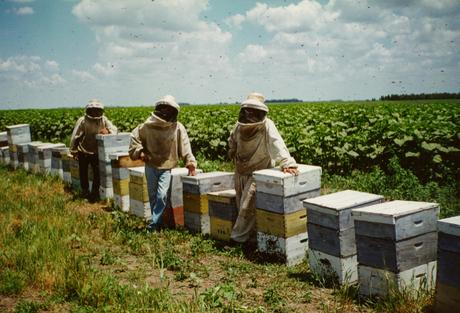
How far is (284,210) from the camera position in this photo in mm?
5996

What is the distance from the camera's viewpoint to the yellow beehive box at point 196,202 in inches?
301

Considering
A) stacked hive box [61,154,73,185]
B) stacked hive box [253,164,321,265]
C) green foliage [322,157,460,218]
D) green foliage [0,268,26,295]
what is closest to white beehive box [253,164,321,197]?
stacked hive box [253,164,321,265]

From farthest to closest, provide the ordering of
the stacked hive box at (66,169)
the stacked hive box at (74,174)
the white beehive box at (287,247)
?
the stacked hive box at (66,169), the stacked hive box at (74,174), the white beehive box at (287,247)

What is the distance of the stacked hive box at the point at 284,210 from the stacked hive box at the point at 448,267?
221cm

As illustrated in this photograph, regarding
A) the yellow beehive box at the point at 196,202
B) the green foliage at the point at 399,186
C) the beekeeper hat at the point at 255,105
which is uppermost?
the beekeeper hat at the point at 255,105

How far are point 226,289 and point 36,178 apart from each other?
1012 centimetres

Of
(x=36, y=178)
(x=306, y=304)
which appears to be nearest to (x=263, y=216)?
(x=306, y=304)

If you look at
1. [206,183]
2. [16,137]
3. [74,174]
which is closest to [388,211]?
[206,183]

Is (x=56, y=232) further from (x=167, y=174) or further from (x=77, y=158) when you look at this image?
(x=77, y=158)

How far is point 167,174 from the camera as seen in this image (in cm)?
787

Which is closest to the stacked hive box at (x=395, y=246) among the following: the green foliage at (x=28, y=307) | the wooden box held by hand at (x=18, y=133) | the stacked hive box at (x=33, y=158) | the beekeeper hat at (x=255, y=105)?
the beekeeper hat at (x=255, y=105)

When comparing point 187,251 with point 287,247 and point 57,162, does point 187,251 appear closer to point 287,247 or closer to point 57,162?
point 287,247

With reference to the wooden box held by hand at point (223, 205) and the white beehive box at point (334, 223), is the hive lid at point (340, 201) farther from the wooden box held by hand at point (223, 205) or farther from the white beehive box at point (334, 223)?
the wooden box held by hand at point (223, 205)

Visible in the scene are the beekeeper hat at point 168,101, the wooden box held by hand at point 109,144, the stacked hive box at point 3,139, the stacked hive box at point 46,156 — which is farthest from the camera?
the stacked hive box at point 3,139
